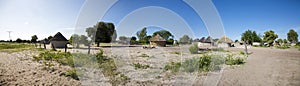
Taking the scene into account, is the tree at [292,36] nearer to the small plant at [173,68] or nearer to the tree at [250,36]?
the tree at [250,36]

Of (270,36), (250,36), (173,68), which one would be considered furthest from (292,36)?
(173,68)

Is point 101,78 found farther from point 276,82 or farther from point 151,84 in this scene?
point 276,82

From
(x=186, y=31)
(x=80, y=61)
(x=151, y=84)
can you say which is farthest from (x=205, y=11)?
(x=80, y=61)

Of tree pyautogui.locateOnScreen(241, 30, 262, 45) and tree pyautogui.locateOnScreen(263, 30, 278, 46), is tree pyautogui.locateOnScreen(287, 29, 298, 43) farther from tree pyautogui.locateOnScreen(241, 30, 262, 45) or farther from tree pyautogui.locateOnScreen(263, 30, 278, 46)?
tree pyautogui.locateOnScreen(263, 30, 278, 46)

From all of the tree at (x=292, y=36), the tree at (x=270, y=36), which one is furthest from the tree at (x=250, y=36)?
the tree at (x=292, y=36)

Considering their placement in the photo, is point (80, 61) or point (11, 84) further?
point (80, 61)

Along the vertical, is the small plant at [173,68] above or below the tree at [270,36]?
below

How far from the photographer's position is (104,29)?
2969cm

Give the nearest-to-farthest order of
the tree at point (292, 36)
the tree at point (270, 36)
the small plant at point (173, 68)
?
the small plant at point (173, 68), the tree at point (270, 36), the tree at point (292, 36)

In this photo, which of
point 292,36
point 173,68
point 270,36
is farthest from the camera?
point 292,36

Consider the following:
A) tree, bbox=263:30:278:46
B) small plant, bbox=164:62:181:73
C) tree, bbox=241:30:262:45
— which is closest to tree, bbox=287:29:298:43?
tree, bbox=241:30:262:45

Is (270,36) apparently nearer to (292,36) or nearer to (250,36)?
(250,36)

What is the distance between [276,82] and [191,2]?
5347 millimetres

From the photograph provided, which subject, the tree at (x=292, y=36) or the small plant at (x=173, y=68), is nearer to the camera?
the small plant at (x=173, y=68)
